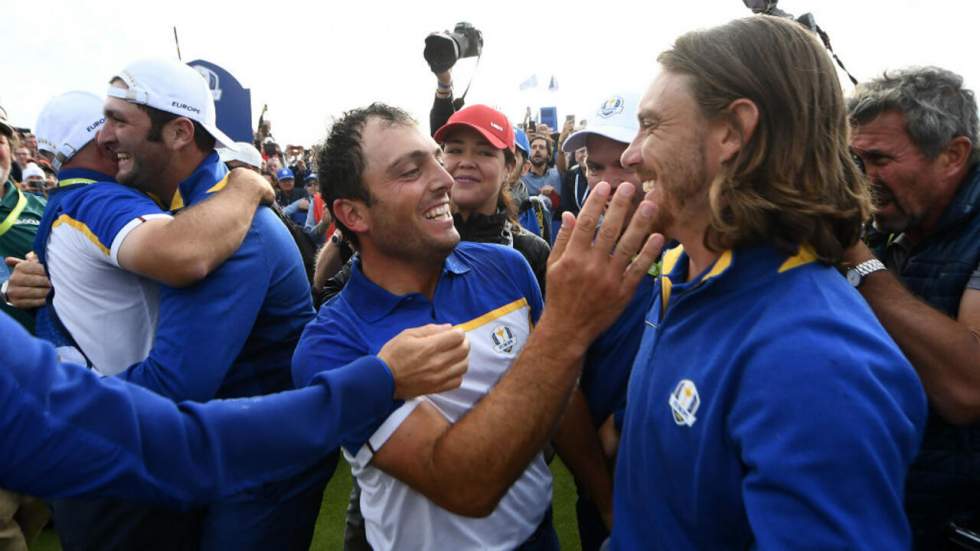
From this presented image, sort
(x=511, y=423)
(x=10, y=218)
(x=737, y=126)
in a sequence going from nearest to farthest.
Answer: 1. (x=737, y=126)
2. (x=511, y=423)
3. (x=10, y=218)

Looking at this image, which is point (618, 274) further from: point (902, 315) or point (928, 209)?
point (928, 209)

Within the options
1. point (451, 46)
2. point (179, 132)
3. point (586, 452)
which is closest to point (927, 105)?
point (586, 452)

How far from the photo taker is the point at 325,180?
2096 mm

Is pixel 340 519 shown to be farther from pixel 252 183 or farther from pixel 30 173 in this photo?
pixel 30 173

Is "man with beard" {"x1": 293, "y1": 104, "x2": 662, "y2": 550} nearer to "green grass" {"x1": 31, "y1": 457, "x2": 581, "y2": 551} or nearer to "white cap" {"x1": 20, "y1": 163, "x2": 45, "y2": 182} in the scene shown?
"green grass" {"x1": 31, "y1": 457, "x2": 581, "y2": 551}

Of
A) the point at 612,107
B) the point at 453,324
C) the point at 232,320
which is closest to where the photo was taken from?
the point at 453,324

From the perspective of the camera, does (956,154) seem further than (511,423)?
Yes

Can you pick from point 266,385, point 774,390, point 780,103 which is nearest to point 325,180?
point 266,385

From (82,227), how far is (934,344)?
2.71m

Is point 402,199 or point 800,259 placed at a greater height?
point 800,259

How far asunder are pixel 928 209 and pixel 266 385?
248 centimetres

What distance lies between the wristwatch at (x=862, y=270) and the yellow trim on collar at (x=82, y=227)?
2.36 meters

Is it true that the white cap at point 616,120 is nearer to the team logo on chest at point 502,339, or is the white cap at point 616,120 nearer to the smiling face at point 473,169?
the smiling face at point 473,169

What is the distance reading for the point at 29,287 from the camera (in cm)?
223
